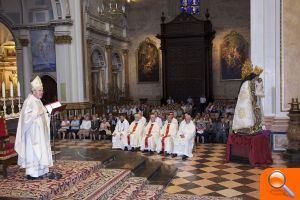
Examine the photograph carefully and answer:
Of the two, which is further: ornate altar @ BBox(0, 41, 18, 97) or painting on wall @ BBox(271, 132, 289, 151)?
ornate altar @ BBox(0, 41, 18, 97)

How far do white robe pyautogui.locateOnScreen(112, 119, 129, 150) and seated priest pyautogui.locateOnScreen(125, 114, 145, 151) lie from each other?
17 cm

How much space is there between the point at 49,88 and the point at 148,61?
919 cm

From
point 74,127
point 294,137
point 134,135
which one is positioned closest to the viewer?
point 294,137

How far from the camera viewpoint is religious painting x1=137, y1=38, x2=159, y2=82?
2627 centimetres

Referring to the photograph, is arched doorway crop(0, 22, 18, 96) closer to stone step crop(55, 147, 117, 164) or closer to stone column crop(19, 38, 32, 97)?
stone column crop(19, 38, 32, 97)

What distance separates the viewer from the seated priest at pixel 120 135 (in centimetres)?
1274

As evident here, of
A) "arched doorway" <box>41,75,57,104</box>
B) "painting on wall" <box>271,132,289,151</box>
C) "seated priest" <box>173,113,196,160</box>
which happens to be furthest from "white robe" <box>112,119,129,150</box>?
"arched doorway" <box>41,75,57,104</box>

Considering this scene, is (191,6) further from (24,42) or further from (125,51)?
(24,42)

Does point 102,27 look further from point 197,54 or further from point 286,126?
point 286,126

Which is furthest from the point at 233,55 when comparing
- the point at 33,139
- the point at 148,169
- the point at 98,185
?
the point at 33,139

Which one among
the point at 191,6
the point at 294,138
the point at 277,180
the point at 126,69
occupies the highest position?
the point at 191,6

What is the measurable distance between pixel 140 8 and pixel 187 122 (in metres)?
17.0

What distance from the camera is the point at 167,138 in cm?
1169

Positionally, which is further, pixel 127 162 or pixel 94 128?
pixel 94 128
